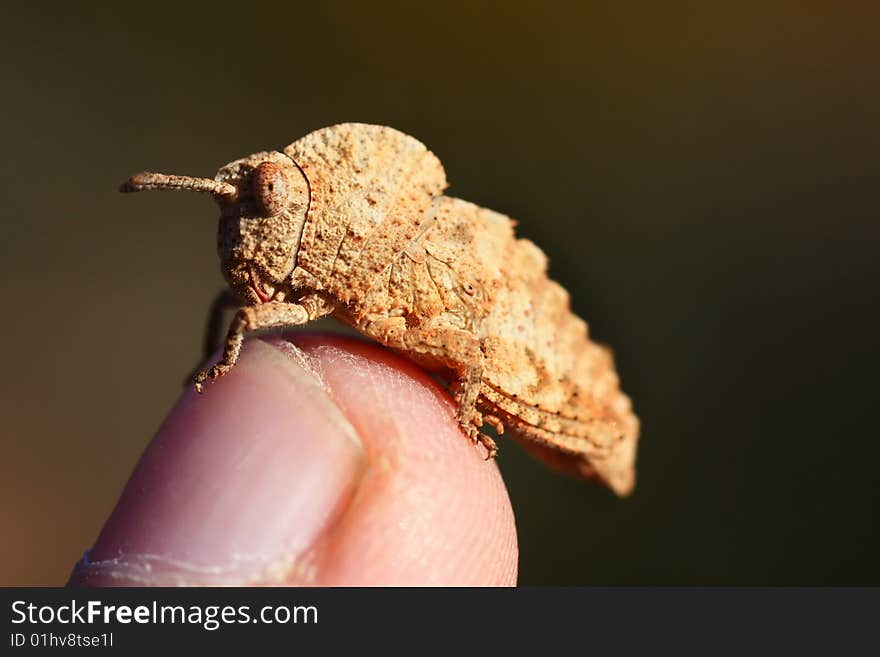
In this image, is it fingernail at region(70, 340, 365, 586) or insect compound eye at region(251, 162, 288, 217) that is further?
insect compound eye at region(251, 162, 288, 217)

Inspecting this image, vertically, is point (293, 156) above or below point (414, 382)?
above

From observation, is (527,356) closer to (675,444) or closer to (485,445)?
(485,445)

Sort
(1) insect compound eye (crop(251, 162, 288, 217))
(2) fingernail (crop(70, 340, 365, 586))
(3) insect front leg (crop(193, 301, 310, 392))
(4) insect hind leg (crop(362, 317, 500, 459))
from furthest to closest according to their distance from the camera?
(4) insect hind leg (crop(362, 317, 500, 459)), (1) insect compound eye (crop(251, 162, 288, 217)), (3) insect front leg (crop(193, 301, 310, 392)), (2) fingernail (crop(70, 340, 365, 586))

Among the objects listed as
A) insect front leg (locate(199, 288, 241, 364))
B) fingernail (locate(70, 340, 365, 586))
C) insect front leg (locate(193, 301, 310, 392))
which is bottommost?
fingernail (locate(70, 340, 365, 586))

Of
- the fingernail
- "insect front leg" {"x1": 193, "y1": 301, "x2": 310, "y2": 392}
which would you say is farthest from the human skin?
"insect front leg" {"x1": 193, "y1": 301, "x2": 310, "y2": 392}

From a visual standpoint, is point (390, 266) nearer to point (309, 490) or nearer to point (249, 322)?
point (249, 322)

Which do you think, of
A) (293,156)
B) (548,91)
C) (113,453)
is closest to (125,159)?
(113,453)

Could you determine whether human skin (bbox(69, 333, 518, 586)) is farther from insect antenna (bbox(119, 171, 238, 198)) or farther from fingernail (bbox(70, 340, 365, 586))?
insect antenna (bbox(119, 171, 238, 198))

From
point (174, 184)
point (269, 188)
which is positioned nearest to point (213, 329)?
point (174, 184)
